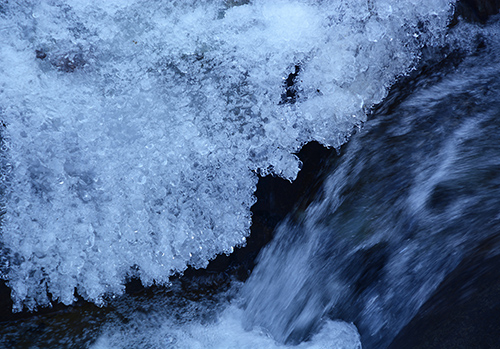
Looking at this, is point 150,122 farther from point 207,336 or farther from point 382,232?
point 382,232

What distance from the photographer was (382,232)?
2.00m

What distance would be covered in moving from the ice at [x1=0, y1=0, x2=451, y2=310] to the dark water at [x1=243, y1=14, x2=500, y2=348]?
21 cm

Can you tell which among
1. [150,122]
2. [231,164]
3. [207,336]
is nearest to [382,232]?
[231,164]

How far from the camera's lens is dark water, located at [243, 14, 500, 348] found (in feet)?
6.51

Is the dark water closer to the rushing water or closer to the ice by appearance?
the rushing water

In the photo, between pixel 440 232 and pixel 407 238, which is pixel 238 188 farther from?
pixel 440 232

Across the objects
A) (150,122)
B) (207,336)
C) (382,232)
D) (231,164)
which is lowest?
(207,336)

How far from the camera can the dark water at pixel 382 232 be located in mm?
1985

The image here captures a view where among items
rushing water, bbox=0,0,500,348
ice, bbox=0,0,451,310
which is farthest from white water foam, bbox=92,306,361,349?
ice, bbox=0,0,451,310

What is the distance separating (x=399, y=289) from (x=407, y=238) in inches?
9.1

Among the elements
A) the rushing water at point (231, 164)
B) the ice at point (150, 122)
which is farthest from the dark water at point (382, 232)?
the ice at point (150, 122)

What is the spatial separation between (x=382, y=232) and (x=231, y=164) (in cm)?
74

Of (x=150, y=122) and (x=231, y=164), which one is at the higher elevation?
(x=150, y=122)

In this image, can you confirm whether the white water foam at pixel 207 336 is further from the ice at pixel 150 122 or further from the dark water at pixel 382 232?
the ice at pixel 150 122
